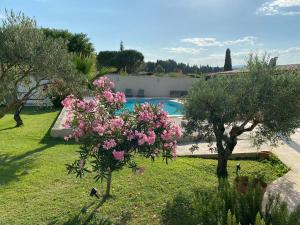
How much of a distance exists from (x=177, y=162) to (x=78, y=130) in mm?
4215

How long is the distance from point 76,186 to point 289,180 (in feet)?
17.6

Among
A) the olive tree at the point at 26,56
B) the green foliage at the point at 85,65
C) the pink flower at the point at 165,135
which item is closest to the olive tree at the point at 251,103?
the pink flower at the point at 165,135

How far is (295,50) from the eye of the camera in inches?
728

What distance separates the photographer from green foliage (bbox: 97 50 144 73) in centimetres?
4378

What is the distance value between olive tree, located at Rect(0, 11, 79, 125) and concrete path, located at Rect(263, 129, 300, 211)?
22.2 feet

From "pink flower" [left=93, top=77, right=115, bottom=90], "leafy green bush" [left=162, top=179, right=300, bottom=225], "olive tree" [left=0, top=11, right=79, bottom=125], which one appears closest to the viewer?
"leafy green bush" [left=162, top=179, right=300, bottom=225]

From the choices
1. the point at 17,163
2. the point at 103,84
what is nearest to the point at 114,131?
the point at 103,84

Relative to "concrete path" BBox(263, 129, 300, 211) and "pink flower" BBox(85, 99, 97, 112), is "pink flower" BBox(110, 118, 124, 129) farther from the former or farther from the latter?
"concrete path" BBox(263, 129, 300, 211)

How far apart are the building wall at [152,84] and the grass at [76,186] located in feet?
71.4

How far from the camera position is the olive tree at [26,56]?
28.1 ft

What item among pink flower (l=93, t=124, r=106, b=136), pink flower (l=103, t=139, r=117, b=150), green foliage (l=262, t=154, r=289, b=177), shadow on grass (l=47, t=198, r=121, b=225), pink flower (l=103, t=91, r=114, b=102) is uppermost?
pink flower (l=103, t=91, r=114, b=102)

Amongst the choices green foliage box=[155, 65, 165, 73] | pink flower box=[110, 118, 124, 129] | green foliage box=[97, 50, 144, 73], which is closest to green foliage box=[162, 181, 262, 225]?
pink flower box=[110, 118, 124, 129]

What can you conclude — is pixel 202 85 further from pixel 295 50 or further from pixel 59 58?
pixel 295 50

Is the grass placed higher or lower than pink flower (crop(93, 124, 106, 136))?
lower
